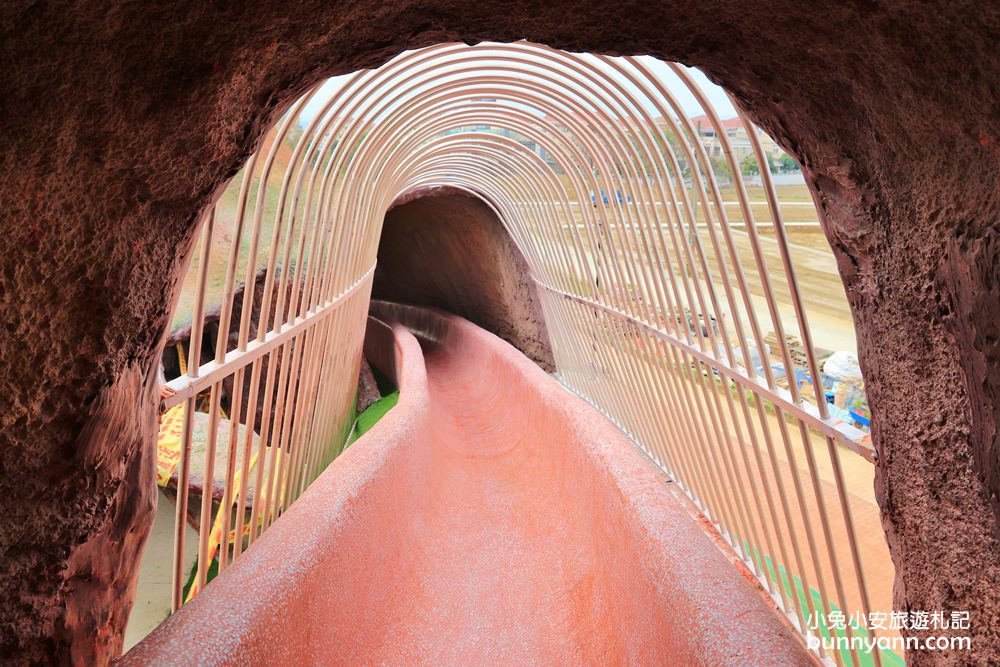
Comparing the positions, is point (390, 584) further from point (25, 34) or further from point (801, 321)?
point (25, 34)

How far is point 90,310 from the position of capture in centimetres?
140

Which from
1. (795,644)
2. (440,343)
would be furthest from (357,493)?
(440,343)

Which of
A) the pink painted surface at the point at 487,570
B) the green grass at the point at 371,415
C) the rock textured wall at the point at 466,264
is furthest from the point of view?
the rock textured wall at the point at 466,264

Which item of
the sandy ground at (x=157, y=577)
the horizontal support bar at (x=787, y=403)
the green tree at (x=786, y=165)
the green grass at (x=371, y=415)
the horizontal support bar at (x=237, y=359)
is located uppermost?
the green tree at (x=786, y=165)

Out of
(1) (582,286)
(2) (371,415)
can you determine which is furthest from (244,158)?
(2) (371,415)

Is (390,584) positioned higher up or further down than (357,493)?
further down

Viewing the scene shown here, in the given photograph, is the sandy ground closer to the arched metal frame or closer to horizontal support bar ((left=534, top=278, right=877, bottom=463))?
the arched metal frame

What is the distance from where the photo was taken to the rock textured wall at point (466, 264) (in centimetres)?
943

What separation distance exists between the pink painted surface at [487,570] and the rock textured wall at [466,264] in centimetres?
367

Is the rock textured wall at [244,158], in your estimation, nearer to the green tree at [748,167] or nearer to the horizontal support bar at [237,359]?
the horizontal support bar at [237,359]

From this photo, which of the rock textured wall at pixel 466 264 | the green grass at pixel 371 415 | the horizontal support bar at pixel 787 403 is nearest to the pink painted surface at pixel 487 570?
the horizontal support bar at pixel 787 403

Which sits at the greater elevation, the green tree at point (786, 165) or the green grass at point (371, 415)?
the green tree at point (786, 165)

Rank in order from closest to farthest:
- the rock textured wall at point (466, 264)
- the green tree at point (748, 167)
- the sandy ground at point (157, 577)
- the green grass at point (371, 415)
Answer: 1. the green tree at point (748, 167)
2. the sandy ground at point (157, 577)
3. the green grass at point (371, 415)
4. the rock textured wall at point (466, 264)

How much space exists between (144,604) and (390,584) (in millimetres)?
3138
